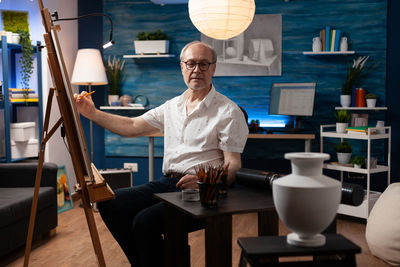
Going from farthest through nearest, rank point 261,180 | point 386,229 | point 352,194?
point 386,229
point 261,180
point 352,194

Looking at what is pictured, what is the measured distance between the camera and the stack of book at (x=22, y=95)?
4.16 metres

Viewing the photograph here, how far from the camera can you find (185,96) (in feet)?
8.78

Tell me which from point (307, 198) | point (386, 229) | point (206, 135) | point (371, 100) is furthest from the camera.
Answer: point (371, 100)

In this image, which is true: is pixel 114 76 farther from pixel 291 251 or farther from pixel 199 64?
pixel 291 251

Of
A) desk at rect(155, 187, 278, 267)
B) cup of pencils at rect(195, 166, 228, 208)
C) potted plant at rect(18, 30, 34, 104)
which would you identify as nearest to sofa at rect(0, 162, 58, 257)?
potted plant at rect(18, 30, 34, 104)

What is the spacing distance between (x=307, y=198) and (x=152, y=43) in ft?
13.2

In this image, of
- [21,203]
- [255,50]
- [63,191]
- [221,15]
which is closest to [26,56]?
[63,191]

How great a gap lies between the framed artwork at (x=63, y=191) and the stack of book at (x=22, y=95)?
2.35 ft

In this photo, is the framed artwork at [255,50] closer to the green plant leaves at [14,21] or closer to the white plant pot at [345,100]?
the white plant pot at [345,100]

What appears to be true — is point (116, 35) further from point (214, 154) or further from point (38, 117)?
point (214, 154)

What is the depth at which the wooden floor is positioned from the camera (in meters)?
3.13

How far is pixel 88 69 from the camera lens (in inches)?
187

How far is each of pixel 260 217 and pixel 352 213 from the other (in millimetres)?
2383

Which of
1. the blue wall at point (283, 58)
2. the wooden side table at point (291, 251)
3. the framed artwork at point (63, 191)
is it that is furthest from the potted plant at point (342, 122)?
the wooden side table at point (291, 251)
